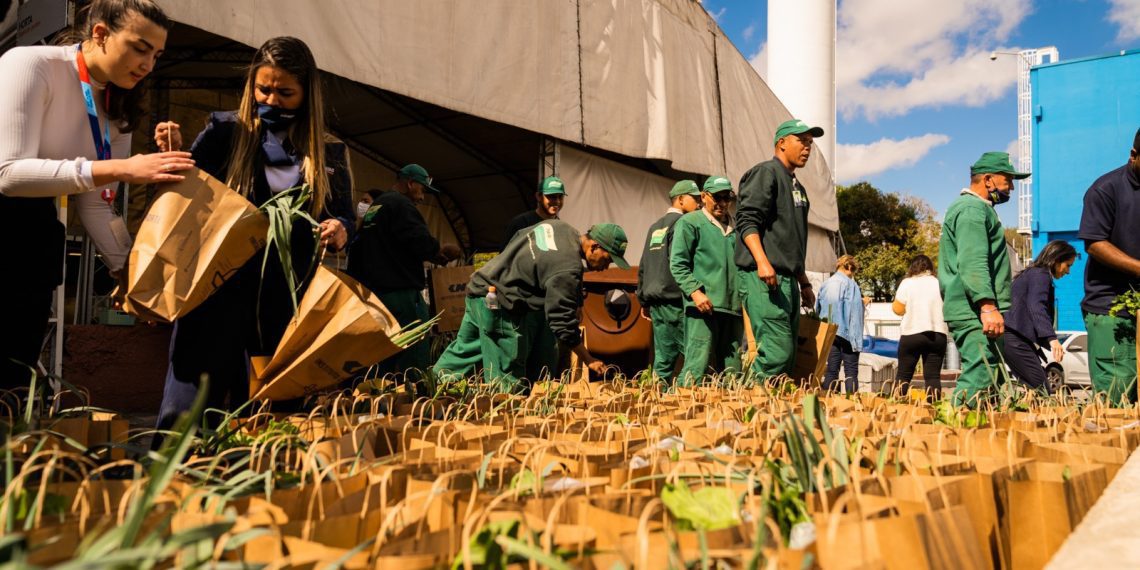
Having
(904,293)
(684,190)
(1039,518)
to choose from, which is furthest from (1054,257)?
(1039,518)

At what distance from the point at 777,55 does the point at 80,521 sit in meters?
→ 24.7

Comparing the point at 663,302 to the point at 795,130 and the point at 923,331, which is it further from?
the point at 923,331

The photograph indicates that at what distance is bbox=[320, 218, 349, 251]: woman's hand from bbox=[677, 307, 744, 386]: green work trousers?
2407 mm

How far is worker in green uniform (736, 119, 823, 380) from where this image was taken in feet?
13.1

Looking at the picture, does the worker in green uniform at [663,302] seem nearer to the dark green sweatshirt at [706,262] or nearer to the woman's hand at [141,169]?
the dark green sweatshirt at [706,262]

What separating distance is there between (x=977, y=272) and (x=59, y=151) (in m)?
3.68

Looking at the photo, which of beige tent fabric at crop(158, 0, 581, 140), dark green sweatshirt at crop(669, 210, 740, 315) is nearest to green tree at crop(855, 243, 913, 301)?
beige tent fabric at crop(158, 0, 581, 140)

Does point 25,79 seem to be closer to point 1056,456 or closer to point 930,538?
point 930,538

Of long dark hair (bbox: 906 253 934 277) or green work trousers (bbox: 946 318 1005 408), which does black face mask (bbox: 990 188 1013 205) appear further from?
long dark hair (bbox: 906 253 934 277)

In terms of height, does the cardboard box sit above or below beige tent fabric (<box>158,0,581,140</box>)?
below

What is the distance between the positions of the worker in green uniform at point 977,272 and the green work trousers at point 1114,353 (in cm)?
42

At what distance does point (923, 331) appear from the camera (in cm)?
622

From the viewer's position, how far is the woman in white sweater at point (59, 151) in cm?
183

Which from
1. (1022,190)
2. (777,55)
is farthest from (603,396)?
(1022,190)
